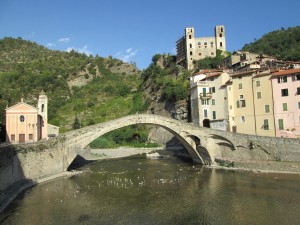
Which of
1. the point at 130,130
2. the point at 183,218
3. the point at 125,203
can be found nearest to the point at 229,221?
the point at 183,218

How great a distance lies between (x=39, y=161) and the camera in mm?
27547

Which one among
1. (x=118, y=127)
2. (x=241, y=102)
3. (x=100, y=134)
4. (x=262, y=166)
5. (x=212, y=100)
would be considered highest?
(x=212, y=100)

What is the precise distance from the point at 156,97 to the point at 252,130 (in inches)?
1142

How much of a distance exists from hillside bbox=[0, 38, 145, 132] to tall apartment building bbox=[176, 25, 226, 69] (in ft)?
47.0

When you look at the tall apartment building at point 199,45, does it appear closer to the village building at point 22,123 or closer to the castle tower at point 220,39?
the castle tower at point 220,39

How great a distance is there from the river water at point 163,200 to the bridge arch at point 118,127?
3039 millimetres

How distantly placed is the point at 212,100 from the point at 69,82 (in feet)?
211

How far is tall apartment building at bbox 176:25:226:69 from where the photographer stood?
6444cm

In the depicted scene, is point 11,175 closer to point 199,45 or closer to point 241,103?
point 241,103

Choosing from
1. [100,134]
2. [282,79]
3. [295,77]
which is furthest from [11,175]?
[295,77]

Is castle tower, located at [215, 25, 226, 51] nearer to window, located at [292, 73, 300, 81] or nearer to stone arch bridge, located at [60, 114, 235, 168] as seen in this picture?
window, located at [292, 73, 300, 81]

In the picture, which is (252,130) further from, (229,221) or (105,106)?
(105,106)

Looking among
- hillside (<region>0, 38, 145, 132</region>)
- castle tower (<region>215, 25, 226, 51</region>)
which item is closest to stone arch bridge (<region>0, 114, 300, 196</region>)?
hillside (<region>0, 38, 145, 132</region>)

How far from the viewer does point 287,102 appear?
110 ft
